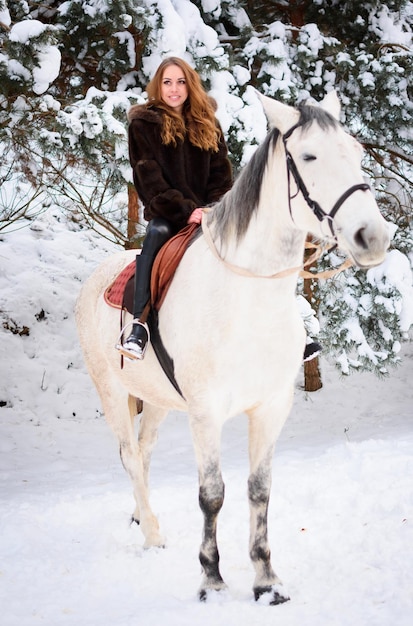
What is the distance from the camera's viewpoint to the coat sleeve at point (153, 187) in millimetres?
3555

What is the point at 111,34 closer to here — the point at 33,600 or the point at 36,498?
the point at 36,498

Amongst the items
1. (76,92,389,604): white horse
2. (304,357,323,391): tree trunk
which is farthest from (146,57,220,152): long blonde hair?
(304,357,323,391): tree trunk

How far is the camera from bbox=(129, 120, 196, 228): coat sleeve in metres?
3.55

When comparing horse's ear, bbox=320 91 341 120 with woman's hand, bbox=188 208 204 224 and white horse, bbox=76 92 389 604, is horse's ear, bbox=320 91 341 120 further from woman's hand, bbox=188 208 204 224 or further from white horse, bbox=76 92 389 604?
woman's hand, bbox=188 208 204 224

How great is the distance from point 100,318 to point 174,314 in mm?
1231

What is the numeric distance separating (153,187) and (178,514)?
2.56m

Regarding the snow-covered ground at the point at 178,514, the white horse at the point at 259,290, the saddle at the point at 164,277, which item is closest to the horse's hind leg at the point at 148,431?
the snow-covered ground at the point at 178,514

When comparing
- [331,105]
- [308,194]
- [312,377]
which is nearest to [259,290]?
[308,194]

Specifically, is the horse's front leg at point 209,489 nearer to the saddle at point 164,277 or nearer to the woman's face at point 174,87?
the saddle at point 164,277

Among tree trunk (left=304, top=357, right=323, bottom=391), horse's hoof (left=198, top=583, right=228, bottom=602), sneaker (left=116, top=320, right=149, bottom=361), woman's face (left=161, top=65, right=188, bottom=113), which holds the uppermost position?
woman's face (left=161, top=65, right=188, bottom=113)

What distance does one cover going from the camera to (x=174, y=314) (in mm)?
3211

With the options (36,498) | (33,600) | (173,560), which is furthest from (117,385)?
(36,498)

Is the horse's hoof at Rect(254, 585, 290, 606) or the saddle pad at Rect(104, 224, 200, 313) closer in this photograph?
the horse's hoof at Rect(254, 585, 290, 606)

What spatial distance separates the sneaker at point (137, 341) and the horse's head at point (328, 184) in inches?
45.8
